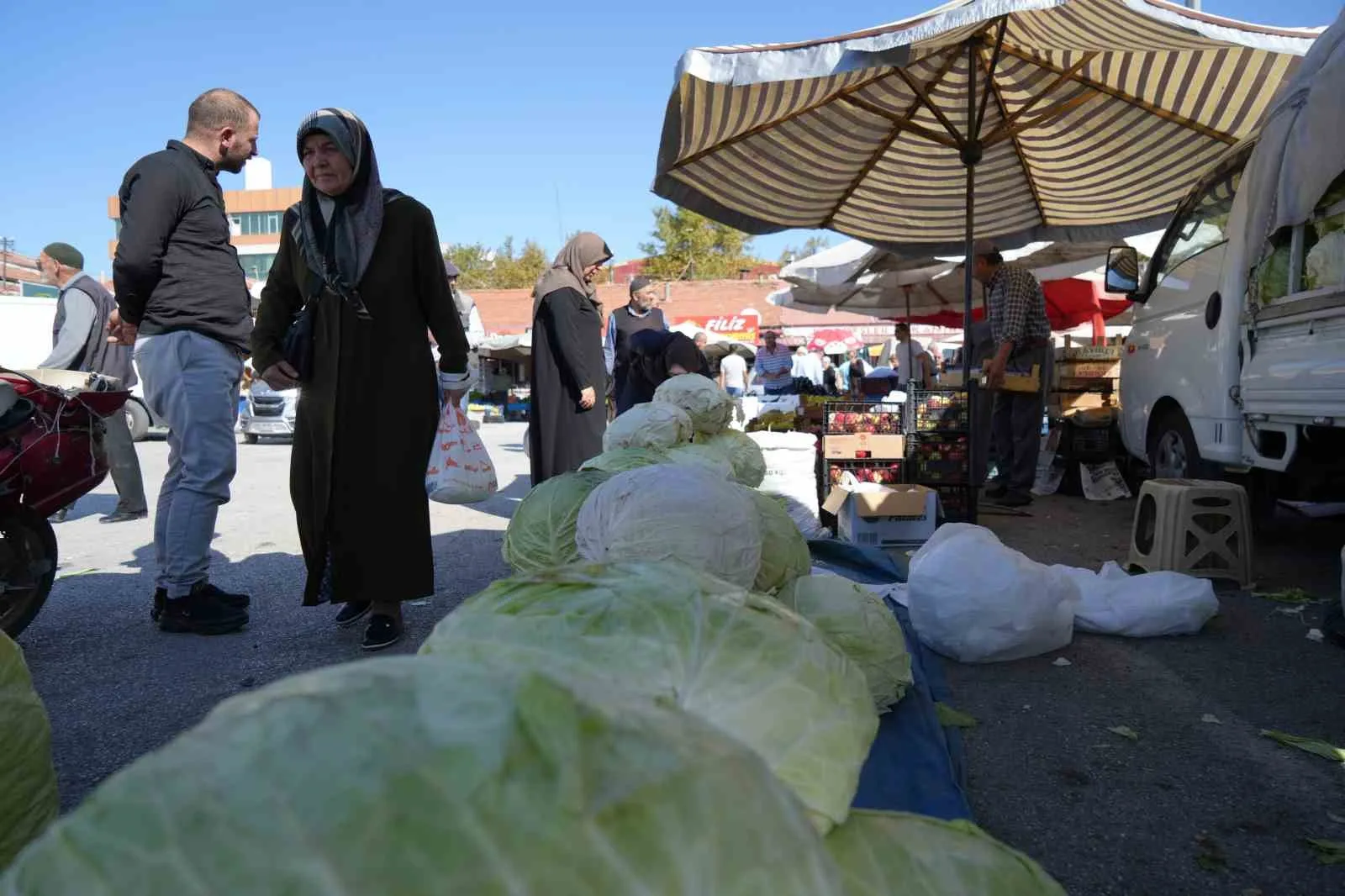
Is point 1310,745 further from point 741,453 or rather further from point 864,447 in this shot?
point 864,447

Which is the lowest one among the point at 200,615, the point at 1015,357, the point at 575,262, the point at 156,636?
the point at 156,636

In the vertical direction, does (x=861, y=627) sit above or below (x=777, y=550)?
below

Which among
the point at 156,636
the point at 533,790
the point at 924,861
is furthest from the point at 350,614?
the point at 533,790

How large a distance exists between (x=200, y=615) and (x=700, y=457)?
7.74 ft

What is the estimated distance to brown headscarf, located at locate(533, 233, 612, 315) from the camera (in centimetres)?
536

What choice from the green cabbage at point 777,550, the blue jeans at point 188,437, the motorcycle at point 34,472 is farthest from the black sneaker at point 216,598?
the green cabbage at point 777,550

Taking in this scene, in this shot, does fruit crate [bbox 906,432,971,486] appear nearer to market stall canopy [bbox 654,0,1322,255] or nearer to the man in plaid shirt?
the man in plaid shirt

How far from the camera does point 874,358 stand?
31.0 meters

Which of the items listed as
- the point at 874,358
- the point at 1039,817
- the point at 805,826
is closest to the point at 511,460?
the point at 1039,817

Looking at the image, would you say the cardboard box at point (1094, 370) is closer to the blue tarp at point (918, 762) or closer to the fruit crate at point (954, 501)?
the fruit crate at point (954, 501)

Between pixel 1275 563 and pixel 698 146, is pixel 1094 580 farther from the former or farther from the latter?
pixel 698 146

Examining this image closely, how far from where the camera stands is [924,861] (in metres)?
0.92

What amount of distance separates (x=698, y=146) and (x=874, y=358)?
2572 centimetres

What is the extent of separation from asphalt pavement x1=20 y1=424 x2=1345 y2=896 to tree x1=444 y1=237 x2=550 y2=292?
5693 cm
